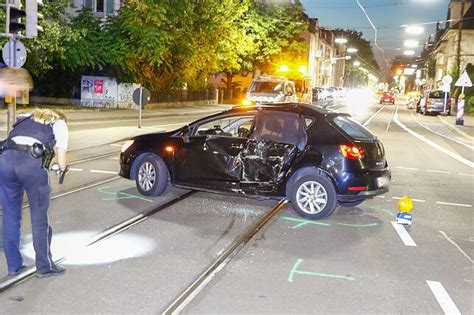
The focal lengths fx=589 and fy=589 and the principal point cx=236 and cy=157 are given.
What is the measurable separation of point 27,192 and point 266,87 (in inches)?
905

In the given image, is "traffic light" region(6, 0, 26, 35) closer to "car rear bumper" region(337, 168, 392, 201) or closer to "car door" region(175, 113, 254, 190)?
"car door" region(175, 113, 254, 190)

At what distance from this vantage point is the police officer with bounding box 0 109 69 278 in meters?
4.95

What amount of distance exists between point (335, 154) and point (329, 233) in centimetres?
118

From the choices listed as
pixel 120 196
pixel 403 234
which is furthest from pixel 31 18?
pixel 403 234

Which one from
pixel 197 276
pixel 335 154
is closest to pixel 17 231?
pixel 197 276

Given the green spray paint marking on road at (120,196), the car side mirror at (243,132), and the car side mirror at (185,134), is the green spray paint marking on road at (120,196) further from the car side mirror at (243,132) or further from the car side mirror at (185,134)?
the car side mirror at (243,132)

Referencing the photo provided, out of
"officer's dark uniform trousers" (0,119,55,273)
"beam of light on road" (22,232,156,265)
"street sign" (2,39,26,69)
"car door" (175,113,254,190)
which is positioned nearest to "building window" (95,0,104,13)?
"street sign" (2,39,26,69)

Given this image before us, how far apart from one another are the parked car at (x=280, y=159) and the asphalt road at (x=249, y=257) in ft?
1.11

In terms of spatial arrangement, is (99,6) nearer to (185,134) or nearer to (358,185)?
(185,134)

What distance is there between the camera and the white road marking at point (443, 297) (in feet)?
15.8

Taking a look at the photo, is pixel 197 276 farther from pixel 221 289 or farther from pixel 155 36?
pixel 155 36

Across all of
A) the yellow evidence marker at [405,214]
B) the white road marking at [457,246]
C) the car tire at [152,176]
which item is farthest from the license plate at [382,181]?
the car tire at [152,176]

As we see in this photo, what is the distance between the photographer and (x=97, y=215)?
7.71 meters

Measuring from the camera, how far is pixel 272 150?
8164 mm
